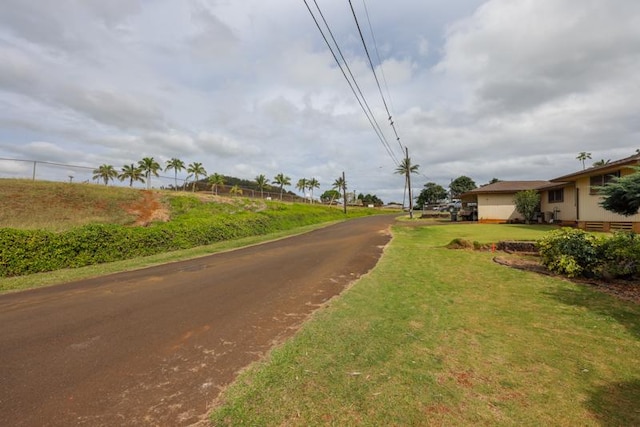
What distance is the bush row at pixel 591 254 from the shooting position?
24.4ft

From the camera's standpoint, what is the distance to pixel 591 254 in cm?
801

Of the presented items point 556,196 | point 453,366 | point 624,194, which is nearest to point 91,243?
point 453,366

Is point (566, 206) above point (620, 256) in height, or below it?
above

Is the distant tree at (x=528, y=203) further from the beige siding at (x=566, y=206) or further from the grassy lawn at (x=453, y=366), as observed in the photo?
the grassy lawn at (x=453, y=366)

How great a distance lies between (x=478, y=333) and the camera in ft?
15.7

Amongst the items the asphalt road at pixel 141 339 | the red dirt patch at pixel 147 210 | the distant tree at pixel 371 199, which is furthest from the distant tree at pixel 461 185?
the asphalt road at pixel 141 339

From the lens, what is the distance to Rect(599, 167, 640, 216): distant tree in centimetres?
690

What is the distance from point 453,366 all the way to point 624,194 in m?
6.84

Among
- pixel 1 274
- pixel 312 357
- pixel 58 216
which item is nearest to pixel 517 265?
pixel 312 357

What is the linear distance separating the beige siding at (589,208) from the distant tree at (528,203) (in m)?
4.76

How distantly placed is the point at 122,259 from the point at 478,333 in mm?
14243

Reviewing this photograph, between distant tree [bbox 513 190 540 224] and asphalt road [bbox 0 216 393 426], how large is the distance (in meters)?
22.5

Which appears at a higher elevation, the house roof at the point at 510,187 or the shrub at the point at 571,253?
the house roof at the point at 510,187

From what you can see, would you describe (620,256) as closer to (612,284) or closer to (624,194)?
(612,284)
